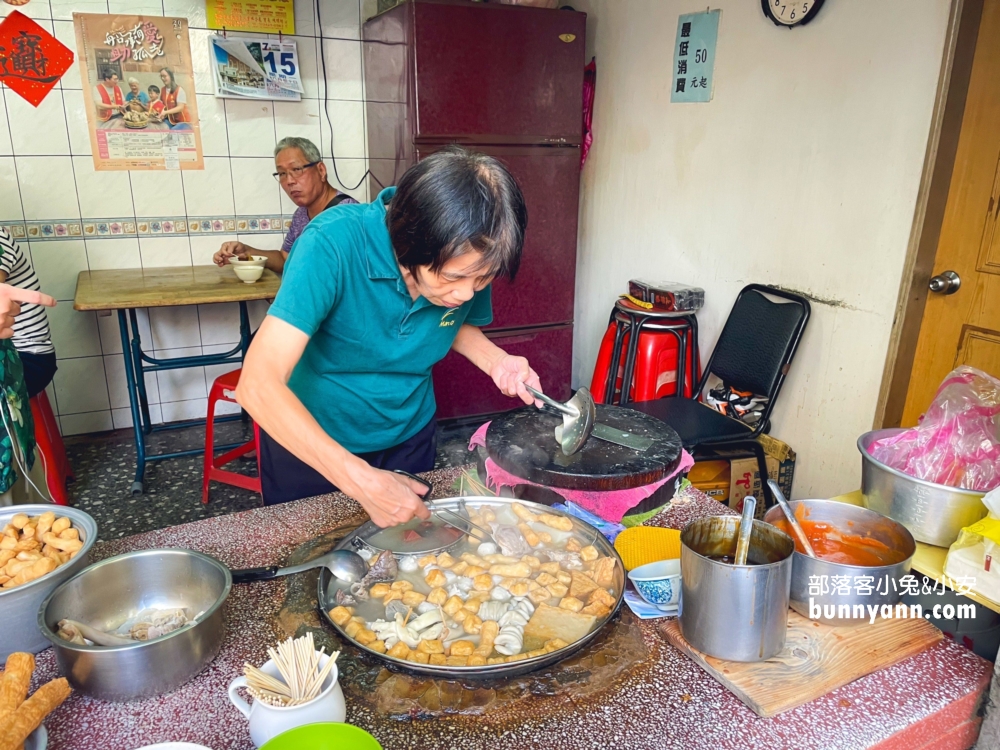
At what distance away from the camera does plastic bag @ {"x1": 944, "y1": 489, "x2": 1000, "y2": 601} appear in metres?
1.27

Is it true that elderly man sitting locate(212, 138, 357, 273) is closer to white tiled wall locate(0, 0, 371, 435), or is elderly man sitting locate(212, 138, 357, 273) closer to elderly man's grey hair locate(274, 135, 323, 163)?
elderly man's grey hair locate(274, 135, 323, 163)

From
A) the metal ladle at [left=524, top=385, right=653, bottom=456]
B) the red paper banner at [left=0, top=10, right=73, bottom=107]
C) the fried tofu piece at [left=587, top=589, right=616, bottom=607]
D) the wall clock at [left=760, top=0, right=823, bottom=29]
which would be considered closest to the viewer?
the fried tofu piece at [left=587, top=589, right=616, bottom=607]

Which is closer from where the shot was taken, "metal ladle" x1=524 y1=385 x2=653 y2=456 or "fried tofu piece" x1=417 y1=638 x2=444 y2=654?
"fried tofu piece" x1=417 y1=638 x2=444 y2=654

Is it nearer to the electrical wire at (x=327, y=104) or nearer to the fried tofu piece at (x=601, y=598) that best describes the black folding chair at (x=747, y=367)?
the fried tofu piece at (x=601, y=598)

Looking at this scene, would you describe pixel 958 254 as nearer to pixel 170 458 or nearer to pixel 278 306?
pixel 278 306

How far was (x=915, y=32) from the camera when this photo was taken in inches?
101

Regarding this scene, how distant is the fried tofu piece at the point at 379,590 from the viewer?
4.26ft

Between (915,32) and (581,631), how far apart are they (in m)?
2.63

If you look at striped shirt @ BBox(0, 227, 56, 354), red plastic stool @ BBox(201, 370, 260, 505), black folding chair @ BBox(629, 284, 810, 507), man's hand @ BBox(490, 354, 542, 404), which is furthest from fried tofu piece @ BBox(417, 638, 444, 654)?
red plastic stool @ BBox(201, 370, 260, 505)

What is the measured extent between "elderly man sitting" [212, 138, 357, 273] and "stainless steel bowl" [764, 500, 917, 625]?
3.09 metres

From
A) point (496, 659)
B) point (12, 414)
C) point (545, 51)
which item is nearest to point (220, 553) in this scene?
point (496, 659)

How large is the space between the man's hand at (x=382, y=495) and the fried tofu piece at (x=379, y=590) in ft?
0.39

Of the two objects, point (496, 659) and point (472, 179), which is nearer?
point (496, 659)

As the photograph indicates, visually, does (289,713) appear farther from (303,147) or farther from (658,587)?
(303,147)
